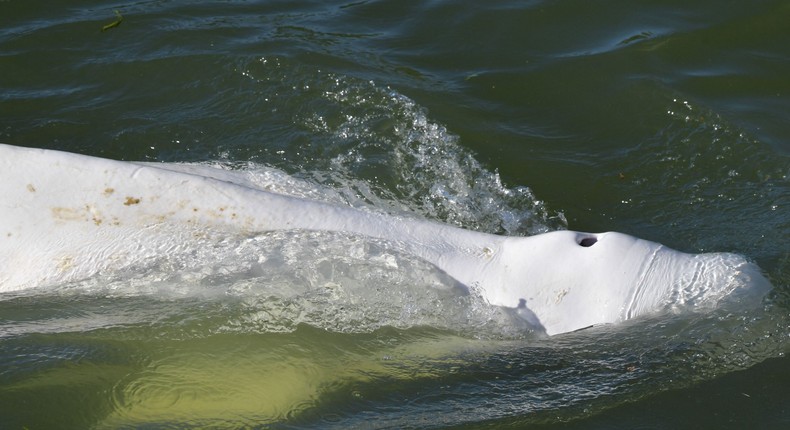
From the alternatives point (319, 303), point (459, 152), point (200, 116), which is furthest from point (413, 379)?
point (200, 116)

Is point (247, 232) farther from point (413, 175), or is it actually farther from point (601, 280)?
point (413, 175)

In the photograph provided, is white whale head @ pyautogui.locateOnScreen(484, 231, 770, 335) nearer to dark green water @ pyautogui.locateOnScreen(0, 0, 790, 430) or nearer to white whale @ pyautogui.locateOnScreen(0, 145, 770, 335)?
white whale @ pyautogui.locateOnScreen(0, 145, 770, 335)

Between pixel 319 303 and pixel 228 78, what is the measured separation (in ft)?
9.88

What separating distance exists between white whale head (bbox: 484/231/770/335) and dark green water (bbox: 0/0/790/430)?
0.34 ft

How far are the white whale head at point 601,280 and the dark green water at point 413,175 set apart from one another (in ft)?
0.34

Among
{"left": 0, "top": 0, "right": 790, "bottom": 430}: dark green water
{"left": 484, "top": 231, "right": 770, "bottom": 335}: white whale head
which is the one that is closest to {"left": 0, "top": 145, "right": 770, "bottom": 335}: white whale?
{"left": 484, "top": 231, "right": 770, "bottom": 335}: white whale head

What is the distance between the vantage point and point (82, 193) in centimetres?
411

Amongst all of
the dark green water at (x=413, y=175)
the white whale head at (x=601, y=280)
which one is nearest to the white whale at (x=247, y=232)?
the white whale head at (x=601, y=280)

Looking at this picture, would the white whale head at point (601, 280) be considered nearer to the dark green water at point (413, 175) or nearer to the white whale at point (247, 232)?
the white whale at point (247, 232)

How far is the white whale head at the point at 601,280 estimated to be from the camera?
3994mm

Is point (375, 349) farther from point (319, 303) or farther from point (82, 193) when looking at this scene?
point (82, 193)

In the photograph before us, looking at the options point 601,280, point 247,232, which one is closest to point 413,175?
point 247,232

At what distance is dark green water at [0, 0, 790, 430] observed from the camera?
391 cm

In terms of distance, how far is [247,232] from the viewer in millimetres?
4145
